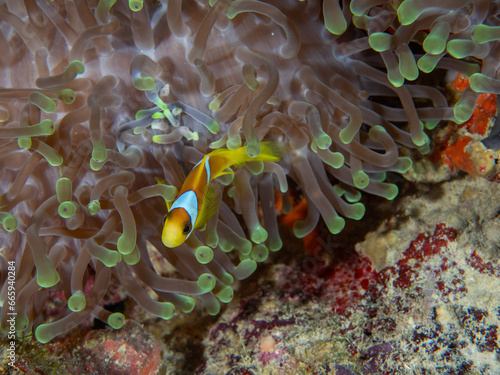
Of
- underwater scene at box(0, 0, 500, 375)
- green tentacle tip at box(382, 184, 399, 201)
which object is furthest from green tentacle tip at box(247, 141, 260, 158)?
green tentacle tip at box(382, 184, 399, 201)

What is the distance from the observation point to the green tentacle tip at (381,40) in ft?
5.18

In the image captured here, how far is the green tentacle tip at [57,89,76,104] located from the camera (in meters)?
1.64

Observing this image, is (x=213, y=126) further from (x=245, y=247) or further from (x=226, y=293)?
(x=226, y=293)

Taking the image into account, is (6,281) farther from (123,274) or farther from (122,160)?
(122,160)

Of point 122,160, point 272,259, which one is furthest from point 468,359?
point 122,160

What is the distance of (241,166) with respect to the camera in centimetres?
187

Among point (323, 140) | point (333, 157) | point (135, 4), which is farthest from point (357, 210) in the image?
point (135, 4)

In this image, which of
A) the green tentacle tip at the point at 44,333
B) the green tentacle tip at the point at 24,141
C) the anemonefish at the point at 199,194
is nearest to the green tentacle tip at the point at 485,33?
the anemonefish at the point at 199,194

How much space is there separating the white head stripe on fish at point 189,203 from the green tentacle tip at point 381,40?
92 centimetres

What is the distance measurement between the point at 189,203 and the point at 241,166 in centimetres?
42

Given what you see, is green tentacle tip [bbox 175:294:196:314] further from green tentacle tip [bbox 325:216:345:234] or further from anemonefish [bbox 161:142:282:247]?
green tentacle tip [bbox 325:216:345:234]

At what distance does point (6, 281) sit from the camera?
1940 mm

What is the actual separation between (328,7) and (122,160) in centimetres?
105

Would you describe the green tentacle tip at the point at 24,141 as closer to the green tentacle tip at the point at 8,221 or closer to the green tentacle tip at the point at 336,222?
the green tentacle tip at the point at 8,221
